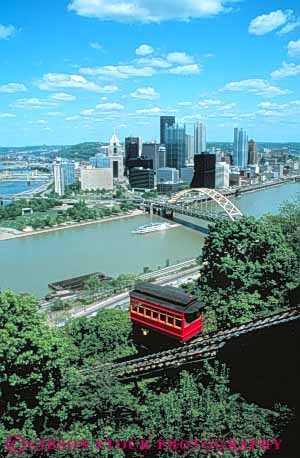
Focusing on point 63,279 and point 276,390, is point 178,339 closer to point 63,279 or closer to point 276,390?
point 276,390

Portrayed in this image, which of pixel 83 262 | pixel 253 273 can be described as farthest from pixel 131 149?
pixel 253 273

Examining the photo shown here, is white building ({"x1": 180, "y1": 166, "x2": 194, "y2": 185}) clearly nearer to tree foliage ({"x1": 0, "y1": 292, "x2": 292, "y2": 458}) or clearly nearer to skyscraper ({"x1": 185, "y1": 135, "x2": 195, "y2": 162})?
skyscraper ({"x1": 185, "y1": 135, "x2": 195, "y2": 162})

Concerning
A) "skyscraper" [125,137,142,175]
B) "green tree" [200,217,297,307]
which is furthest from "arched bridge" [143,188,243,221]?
"skyscraper" [125,137,142,175]

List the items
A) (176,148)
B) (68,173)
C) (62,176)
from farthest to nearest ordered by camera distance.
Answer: (176,148) → (68,173) → (62,176)

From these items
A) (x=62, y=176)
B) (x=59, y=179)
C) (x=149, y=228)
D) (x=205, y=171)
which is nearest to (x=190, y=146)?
(x=205, y=171)

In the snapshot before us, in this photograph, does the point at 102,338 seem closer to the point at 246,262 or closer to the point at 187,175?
the point at 246,262

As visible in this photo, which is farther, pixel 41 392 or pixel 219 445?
pixel 41 392

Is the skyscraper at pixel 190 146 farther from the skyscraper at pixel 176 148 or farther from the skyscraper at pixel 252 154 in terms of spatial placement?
the skyscraper at pixel 252 154
